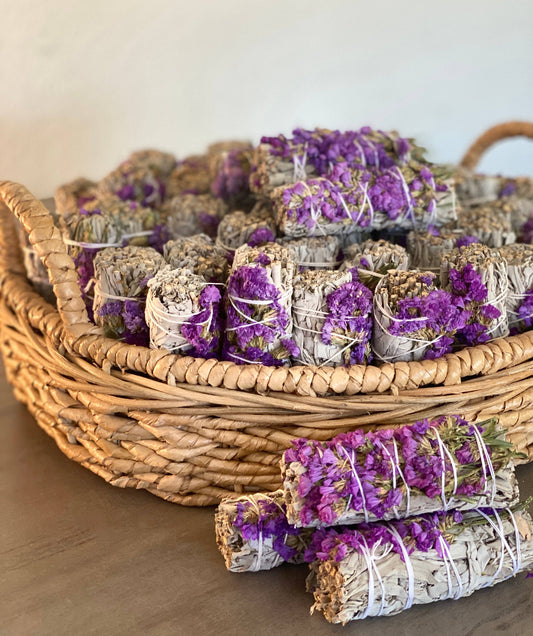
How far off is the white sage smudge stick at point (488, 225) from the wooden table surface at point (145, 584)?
48 centimetres

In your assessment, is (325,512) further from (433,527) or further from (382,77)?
(382,77)

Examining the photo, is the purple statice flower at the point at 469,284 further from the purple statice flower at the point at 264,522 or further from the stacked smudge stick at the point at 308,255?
the purple statice flower at the point at 264,522

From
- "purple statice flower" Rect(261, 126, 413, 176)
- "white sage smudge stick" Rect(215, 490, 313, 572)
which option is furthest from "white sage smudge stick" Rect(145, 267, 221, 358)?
"purple statice flower" Rect(261, 126, 413, 176)

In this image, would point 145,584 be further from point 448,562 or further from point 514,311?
point 514,311

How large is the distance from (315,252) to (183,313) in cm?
36

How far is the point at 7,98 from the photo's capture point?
6.07ft

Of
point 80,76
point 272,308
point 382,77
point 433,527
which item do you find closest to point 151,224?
point 272,308

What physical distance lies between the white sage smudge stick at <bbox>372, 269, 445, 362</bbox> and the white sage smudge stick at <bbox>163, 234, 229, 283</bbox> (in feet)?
0.90

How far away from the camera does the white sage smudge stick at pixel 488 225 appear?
1569 mm

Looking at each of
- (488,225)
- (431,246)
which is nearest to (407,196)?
(431,246)

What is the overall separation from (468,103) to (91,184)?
1.55 m

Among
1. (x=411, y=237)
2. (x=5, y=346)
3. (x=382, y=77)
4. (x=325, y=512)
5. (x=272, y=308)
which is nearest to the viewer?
(x=325, y=512)

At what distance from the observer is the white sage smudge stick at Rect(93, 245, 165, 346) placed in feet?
4.22

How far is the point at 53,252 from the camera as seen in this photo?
1232 mm
